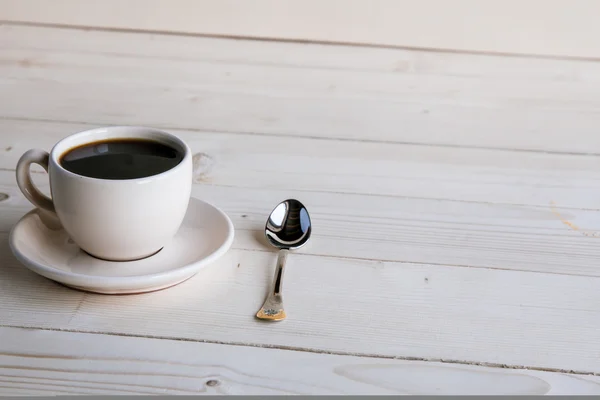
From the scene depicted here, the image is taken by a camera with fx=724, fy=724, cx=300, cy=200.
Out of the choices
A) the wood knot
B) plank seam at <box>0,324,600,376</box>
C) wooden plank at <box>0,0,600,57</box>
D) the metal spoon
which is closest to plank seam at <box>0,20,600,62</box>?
wooden plank at <box>0,0,600,57</box>

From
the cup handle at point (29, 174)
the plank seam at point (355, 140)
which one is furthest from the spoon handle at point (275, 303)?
the plank seam at point (355, 140)

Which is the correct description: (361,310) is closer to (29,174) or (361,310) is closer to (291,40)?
(29,174)

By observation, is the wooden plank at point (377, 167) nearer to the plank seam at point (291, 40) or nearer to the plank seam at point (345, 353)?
the plank seam at point (345, 353)

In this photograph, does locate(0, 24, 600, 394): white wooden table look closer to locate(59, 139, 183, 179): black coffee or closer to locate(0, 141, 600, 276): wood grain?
locate(0, 141, 600, 276): wood grain

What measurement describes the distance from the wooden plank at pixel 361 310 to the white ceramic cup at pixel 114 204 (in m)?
0.05

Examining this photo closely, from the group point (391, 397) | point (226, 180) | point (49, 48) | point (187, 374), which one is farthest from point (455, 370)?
point (49, 48)

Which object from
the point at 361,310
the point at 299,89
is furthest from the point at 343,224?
the point at 299,89

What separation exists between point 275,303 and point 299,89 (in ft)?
2.80

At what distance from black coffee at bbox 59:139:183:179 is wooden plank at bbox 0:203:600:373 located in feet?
0.39

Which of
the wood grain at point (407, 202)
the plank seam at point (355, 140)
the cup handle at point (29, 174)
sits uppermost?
the plank seam at point (355, 140)

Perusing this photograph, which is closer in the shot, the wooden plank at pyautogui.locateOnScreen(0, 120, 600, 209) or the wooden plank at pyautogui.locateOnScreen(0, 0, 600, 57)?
the wooden plank at pyautogui.locateOnScreen(0, 120, 600, 209)

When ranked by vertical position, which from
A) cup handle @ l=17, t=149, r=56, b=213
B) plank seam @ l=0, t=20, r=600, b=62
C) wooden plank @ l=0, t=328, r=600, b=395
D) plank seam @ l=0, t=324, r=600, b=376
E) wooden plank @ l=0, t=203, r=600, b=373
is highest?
plank seam @ l=0, t=20, r=600, b=62

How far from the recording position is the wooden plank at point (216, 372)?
0.59 meters

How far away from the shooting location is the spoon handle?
686mm
